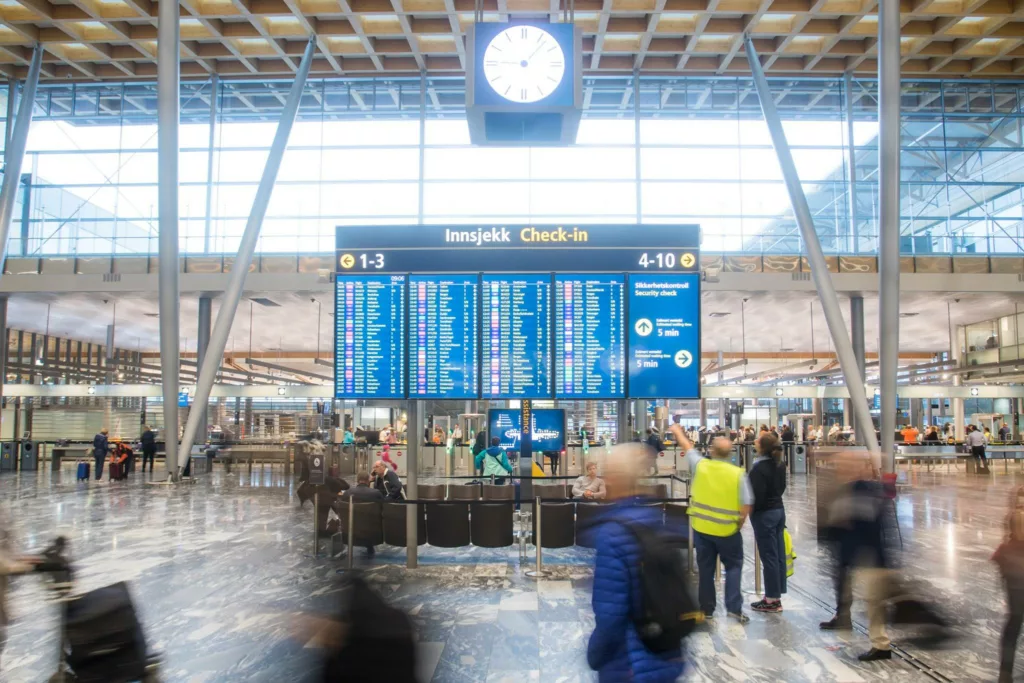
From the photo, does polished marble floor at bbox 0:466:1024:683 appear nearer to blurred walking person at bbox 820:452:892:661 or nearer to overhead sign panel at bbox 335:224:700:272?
blurred walking person at bbox 820:452:892:661

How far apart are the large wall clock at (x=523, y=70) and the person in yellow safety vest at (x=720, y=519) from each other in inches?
164

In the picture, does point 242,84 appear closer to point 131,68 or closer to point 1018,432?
point 131,68

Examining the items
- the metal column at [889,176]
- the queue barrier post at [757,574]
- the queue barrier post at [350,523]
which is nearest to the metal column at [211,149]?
the queue barrier post at [350,523]

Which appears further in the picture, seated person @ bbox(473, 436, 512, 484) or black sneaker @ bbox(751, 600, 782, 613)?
seated person @ bbox(473, 436, 512, 484)

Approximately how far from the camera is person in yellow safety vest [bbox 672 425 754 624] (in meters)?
6.52

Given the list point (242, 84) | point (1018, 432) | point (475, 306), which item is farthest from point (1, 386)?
point (1018, 432)

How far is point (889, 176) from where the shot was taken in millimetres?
17078

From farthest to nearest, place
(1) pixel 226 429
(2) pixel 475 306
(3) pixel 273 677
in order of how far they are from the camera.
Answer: (1) pixel 226 429 → (2) pixel 475 306 → (3) pixel 273 677

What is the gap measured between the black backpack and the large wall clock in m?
6.34

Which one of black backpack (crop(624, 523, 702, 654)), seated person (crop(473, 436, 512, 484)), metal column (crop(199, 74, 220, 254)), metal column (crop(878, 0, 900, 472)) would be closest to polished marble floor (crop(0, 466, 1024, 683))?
black backpack (crop(624, 523, 702, 654))

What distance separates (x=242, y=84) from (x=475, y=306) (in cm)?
2010

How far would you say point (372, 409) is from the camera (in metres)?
30.2

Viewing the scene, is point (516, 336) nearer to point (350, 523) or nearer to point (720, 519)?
point (350, 523)

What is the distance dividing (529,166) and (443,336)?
52.9 ft
